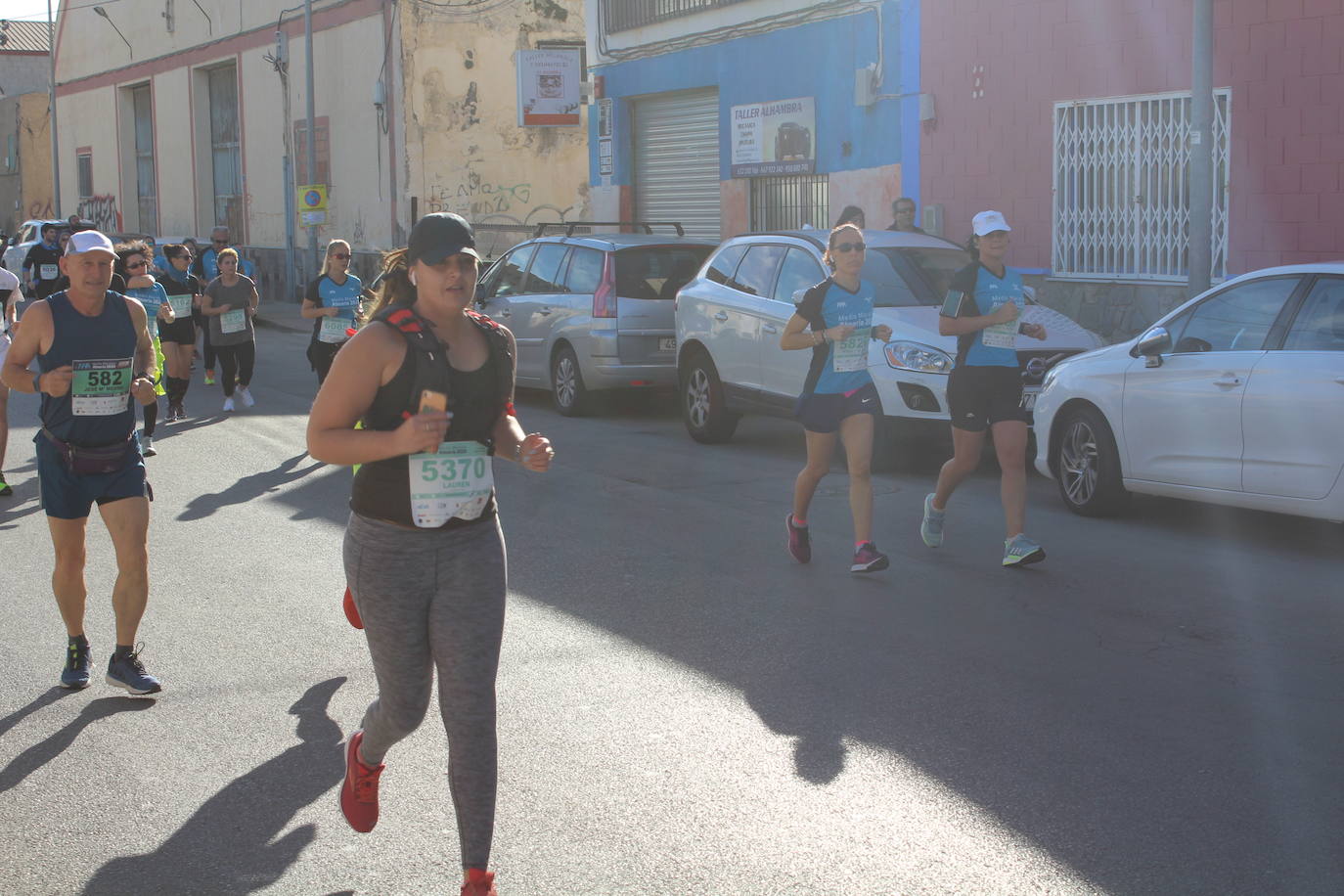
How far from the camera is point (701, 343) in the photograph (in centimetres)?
1295

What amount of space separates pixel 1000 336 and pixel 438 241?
457cm

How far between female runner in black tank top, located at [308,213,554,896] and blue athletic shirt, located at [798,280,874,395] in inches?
152

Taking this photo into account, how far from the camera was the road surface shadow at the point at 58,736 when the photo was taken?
510 centimetres

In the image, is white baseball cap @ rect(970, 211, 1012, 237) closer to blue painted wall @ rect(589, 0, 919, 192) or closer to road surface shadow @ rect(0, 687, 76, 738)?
Answer: road surface shadow @ rect(0, 687, 76, 738)

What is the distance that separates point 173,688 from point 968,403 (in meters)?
4.09

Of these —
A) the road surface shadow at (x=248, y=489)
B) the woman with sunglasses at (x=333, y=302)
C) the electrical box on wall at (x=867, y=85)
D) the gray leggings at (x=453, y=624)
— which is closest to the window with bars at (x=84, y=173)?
the electrical box on wall at (x=867, y=85)

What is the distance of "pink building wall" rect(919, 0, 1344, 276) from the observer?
42.8 ft

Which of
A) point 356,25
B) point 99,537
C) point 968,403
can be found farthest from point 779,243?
point 356,25

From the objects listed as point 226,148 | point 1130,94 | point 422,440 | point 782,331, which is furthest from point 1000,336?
point 226,148

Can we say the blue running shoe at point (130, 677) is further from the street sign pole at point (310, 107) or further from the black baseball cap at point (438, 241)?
the street sign pole at point (310, 107)

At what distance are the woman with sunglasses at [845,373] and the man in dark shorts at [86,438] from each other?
322cm

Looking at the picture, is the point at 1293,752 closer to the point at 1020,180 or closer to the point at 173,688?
the point at 173,688

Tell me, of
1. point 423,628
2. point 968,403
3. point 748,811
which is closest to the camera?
point 423,628

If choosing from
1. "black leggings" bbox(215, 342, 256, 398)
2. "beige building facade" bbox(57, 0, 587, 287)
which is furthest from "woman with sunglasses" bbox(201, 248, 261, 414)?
"beige building facade" bbox(57, 0, 587, 287)
